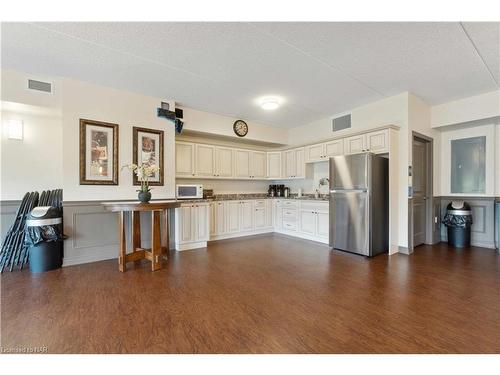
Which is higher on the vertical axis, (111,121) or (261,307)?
(111,121)

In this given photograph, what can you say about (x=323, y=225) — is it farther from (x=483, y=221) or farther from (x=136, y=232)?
(x=136, y=232)

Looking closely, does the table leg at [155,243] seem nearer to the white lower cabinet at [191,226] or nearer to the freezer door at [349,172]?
the white lower cabinet at [191,226]

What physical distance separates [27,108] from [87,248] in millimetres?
2267

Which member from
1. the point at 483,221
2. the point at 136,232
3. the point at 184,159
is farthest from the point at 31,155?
the point at 483,221

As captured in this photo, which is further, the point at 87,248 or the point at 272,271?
the point at 87,248

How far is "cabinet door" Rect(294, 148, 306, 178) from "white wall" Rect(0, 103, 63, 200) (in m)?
4.64

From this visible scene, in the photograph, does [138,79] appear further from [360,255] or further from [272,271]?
[360,255]

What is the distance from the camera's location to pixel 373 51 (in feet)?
8.84

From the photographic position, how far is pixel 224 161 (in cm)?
547

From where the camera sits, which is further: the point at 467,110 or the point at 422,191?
the point at 422,191

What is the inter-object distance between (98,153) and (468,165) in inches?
257
